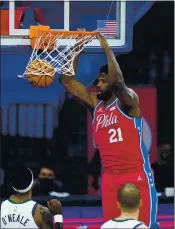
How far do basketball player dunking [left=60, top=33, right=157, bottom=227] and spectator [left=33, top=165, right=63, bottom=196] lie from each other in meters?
2.15

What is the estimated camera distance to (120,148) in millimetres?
6527

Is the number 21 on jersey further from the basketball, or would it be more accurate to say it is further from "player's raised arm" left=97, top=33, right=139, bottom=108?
the basketball

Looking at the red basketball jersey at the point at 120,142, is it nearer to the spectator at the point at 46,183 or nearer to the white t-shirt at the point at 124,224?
the white t-shirt at the point at 124,224

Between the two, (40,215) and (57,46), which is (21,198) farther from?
(57,46)

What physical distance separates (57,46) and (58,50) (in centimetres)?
13

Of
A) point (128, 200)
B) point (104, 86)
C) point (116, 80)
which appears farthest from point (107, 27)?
point (128, 200)

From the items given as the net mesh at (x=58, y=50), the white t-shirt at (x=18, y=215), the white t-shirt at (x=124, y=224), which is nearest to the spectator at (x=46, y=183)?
the net mesh at (x=58, y=50)

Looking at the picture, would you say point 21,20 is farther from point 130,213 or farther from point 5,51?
point 130,213

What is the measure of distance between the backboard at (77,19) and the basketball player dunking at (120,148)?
0.69m

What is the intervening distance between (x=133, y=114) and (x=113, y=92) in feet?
0.79

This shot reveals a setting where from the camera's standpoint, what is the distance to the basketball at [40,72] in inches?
261

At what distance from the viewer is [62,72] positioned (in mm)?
6816

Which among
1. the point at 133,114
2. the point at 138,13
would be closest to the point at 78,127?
the point at 138,13

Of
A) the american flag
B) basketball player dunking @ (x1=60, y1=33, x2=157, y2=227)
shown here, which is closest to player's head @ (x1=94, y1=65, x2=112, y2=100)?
basketball player dunking @ (x1=60, y1=33, x2=157, y2=227)
